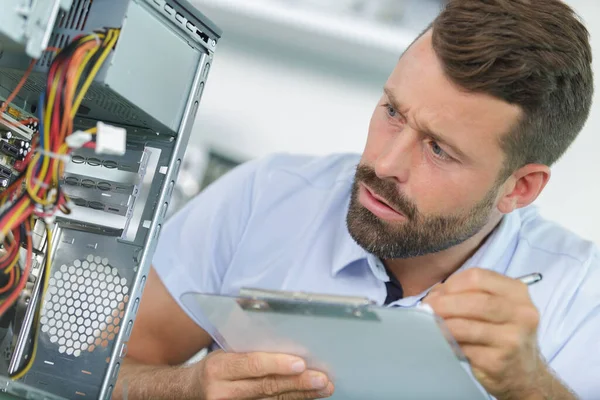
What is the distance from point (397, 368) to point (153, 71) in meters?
0.47

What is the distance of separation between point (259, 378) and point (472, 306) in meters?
0.31

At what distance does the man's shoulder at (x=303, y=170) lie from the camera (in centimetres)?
152

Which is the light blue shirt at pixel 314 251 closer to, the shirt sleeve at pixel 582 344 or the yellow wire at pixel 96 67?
the shirt sleeve at pixel 582 344

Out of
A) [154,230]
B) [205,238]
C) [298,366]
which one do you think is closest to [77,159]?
[154,230]

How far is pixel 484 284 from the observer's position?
82cm

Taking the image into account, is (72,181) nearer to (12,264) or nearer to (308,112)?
(12,264)

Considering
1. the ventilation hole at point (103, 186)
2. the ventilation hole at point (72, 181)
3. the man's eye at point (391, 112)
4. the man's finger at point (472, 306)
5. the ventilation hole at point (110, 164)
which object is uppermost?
the man's eye at point (391, 112)

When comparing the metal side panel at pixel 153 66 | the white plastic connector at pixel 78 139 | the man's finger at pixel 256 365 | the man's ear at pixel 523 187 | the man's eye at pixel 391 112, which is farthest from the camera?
the man's ear at pixel 523 187

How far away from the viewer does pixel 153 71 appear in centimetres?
80

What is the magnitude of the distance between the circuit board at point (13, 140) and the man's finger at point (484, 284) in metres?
0.57

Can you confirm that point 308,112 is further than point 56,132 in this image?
Yes

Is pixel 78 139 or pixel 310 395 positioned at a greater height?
pixel 78 139

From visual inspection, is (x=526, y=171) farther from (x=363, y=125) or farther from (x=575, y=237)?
(x=363, y=125)

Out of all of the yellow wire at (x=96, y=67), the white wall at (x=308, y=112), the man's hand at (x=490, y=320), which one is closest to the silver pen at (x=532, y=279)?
the man's hand at (x=490, y=320)
